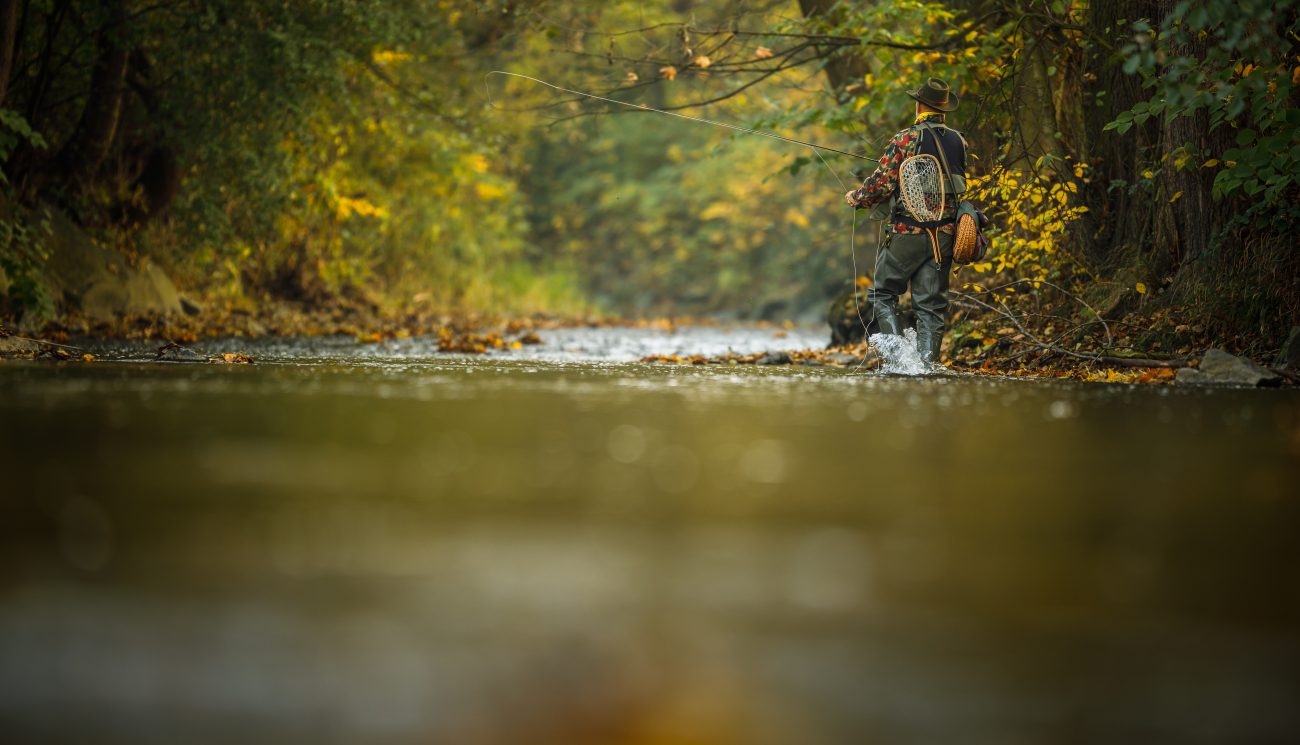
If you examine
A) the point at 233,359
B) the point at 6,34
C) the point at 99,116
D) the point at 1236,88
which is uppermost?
the point at 6,34

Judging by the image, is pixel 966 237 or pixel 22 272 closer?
pixel 966 237

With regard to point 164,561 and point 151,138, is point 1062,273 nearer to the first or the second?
point 164,561

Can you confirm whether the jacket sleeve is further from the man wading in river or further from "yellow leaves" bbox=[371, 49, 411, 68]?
"yellow leaves" bbox=[371, 49, 411, 68]

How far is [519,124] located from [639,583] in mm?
26875

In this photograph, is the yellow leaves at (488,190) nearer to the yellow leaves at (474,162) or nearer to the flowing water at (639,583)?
the yellow leaves at (474,162)

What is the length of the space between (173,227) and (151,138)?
49.0 inches

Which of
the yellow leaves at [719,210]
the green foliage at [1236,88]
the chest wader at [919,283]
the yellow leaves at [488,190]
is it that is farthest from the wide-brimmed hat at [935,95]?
the yellow leaves at [719,210]

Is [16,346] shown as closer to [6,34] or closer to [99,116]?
[6,34]

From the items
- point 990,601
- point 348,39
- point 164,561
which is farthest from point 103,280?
point 990,601

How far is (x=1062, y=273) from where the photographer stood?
1236 centimetres

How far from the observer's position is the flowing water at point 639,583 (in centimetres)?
239

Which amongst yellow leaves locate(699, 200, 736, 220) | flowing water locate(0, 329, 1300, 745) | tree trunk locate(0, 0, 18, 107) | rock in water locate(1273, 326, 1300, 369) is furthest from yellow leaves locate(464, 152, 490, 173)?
flowing water locate(0, 329, 1300, 745)

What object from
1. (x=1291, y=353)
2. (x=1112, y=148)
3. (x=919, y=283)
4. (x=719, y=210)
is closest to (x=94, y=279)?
(x=919, y=283)

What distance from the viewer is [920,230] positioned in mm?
10398
